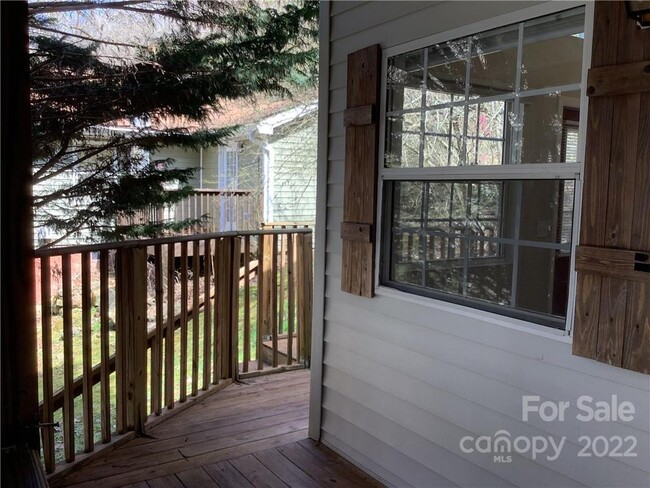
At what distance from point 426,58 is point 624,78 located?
949mm

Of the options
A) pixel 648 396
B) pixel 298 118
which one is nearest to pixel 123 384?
pixel 648 396

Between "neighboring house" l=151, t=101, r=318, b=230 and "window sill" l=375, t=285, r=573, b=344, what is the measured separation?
587cm

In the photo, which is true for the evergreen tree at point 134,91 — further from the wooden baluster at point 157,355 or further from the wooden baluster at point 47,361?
the wooden baluster at point 47,361

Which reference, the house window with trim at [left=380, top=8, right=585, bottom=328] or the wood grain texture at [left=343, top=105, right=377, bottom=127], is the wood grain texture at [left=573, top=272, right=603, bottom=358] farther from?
the wood grain texture at [left=343, top=105, right=377, bottom=127]

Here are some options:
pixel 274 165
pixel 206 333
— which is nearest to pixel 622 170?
pixel 206 333

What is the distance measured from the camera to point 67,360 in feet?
8.38

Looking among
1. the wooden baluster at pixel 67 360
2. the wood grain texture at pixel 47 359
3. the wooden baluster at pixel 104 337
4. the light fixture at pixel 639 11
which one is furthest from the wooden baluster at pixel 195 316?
the light fixture at pixel 639 11

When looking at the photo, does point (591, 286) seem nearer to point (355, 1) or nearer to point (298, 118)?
point (355, 1)

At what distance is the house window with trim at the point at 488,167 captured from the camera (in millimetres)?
1826

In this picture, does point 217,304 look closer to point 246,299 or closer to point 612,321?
point 246,299

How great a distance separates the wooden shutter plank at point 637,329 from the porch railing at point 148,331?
7.67 feet

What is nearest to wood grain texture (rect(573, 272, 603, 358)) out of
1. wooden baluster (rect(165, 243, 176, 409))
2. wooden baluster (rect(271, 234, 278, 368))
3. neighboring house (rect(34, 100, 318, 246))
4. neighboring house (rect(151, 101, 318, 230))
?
wooden baluster (rect(165, 243, 176, 409))

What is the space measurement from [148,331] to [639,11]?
3081mm

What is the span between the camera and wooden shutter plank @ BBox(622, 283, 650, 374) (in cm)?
154
